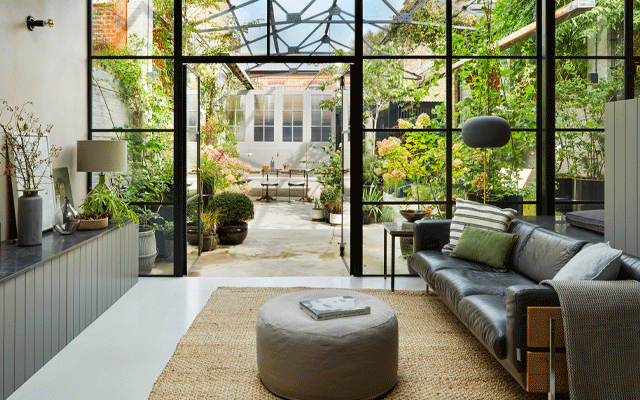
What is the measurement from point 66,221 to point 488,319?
3.14 m

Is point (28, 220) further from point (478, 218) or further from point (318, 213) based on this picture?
point (318, 213)

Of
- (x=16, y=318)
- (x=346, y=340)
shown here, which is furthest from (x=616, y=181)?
(x=16, y=318)

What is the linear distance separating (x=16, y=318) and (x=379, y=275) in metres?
3.58

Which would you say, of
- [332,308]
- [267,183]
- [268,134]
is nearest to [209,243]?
[332,308]

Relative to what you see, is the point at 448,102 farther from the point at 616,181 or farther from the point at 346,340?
the point at 346,340

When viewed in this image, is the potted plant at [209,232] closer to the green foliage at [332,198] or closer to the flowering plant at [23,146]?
the green foliage at [332,198]

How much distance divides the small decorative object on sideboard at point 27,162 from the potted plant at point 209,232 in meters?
2.89

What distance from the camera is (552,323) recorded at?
2.33 metres

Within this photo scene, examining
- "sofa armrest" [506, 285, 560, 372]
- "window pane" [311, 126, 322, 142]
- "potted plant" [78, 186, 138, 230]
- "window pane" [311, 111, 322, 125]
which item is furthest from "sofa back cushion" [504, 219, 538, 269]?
"window pane" [311, 111, 322, 125]

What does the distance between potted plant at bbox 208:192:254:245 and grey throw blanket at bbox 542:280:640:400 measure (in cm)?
578

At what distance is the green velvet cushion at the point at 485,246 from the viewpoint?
13.0 feet

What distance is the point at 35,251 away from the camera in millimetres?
3375

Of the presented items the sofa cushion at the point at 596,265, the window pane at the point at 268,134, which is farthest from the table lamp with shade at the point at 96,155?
the window pane at the point at 268,134

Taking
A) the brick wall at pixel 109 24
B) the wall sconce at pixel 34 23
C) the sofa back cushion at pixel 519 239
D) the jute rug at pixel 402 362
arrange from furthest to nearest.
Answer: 1. the brick wall at pixel 109 24
2. the wall sconce at pixel 34 23
3. the sofa back cushion at pixel 519 239
4. the jute rug at pixel 402 362
